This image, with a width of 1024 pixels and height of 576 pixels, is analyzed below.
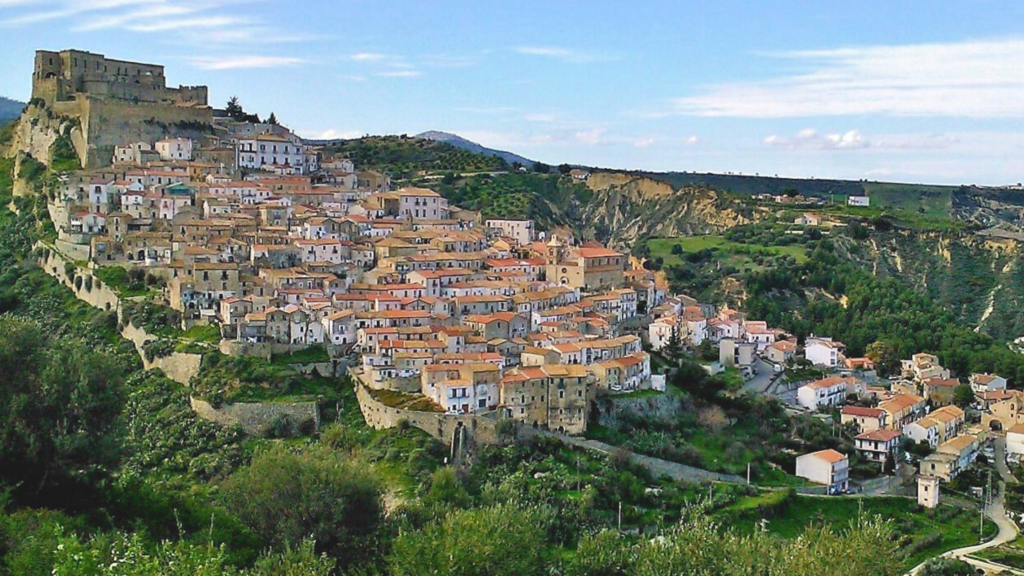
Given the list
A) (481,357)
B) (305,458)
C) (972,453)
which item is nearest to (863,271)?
(972,453)

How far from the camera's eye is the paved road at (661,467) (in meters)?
29.4

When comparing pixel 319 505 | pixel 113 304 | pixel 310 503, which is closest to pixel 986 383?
pixel 319 505

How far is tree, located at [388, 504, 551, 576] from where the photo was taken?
52.5ft

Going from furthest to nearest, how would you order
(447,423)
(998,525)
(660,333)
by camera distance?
(660,333) < (998,525) < (447,423)

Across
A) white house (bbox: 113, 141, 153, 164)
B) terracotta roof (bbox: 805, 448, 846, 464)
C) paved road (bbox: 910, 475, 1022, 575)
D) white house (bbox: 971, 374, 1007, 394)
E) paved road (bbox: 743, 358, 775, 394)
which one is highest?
white house (bbox: 113, 141, 153, 164)

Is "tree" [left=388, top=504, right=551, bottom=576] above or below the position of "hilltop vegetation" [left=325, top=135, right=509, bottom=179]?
below

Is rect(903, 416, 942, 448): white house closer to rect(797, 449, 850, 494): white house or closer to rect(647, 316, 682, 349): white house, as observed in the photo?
rect(797, 449, 850, 494): white house

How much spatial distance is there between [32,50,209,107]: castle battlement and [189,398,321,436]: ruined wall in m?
25.2

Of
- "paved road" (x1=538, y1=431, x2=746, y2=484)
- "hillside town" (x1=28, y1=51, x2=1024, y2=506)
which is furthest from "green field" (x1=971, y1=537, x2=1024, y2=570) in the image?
"paved road" (x1=538, y1=431, x2=746, y2=484)

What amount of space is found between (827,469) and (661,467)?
Result: 18.3ft

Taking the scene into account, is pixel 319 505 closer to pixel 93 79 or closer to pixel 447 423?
pixel 447 423

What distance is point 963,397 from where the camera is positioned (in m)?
41.6

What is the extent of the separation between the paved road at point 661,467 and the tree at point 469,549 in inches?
453

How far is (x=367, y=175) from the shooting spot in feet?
172
